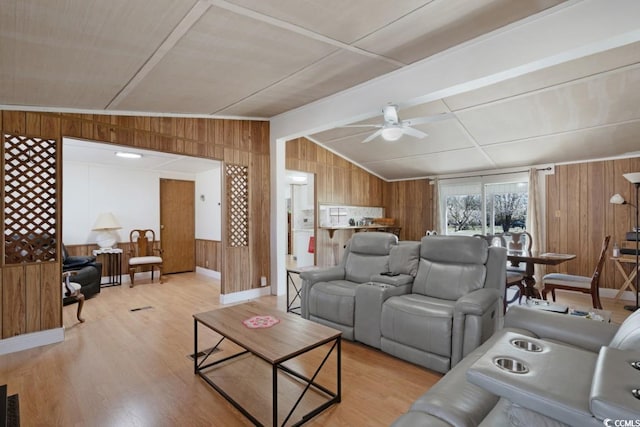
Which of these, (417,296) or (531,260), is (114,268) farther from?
(531,260)

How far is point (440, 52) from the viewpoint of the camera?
3018 mm

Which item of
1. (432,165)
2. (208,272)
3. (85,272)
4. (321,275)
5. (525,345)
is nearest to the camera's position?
(525,345)

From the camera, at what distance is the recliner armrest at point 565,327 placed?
5.84 feet

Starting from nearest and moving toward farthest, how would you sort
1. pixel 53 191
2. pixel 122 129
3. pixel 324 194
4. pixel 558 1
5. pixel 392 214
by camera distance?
1. pixel 558 1
2. pixel 53 191
3. pixel 122 129
4. pixel 324 194
5. pixel 392 214

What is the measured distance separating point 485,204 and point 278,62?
19.0 feet

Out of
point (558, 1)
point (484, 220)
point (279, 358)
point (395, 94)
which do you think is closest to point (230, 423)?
point (279, 358)

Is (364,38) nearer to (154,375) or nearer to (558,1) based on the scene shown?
(558,1)

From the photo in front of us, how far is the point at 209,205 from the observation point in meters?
6.75

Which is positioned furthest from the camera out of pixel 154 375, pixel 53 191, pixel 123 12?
pixel 53 191

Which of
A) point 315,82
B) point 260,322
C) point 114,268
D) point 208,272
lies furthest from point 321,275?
point 114,268

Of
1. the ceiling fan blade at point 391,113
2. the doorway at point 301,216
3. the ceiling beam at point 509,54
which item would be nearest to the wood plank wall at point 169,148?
the doorway at point 301,216

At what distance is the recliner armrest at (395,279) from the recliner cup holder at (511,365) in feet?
6.56

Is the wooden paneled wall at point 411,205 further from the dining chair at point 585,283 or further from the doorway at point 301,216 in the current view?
the dining chair at point 585,283

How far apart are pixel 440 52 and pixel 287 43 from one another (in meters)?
1.47
